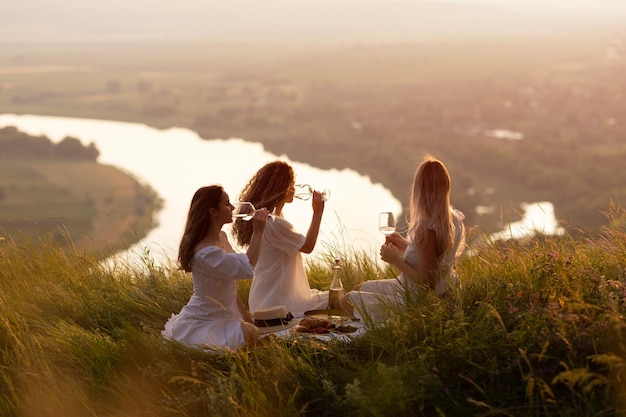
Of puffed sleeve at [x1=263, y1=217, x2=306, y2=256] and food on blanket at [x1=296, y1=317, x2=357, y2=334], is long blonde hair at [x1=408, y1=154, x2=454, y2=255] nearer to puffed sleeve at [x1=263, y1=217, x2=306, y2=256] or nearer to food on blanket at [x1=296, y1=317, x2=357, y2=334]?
food on blanket at [x1=296, y1=317, x2=357, y2=334]

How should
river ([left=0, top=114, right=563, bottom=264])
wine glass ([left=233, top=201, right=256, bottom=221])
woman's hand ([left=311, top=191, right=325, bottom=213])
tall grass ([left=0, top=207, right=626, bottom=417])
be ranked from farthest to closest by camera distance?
river ([left=0, top=114, right=563, bottom=264]) → woman's hand ([left=311, top=191, right=325, bottom=213]) → wine glass ([left=233, top=201, right=256, bottom=221]) → tall grass ([left=0, top=207, right=626, bottom=417])

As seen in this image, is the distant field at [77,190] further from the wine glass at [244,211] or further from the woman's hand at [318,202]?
the wine glass at [244,211]

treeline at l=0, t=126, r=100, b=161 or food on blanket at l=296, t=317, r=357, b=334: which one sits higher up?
food on blanket at l=296, t=317, r=357, b=334

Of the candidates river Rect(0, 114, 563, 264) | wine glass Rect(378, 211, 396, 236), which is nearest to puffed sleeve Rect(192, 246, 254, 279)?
wine glass Rect(378, 211, 396, 236)

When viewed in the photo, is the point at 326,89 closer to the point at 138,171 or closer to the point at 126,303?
the point at 138,171

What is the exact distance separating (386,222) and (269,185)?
1.30m

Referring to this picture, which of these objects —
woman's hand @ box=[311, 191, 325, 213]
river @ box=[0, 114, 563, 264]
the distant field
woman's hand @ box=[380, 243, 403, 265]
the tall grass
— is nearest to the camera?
the tall grass

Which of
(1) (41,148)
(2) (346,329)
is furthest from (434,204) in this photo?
(1) (41,148)

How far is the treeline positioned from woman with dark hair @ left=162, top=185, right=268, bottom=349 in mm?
75546

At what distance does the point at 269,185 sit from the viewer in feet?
21.2

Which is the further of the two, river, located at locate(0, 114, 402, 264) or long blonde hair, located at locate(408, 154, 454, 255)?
river, located at locate(0, 114, 402, 264)

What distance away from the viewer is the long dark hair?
17.6 feet

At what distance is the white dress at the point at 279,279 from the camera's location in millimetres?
6715

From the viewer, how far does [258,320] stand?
6.56 meters
